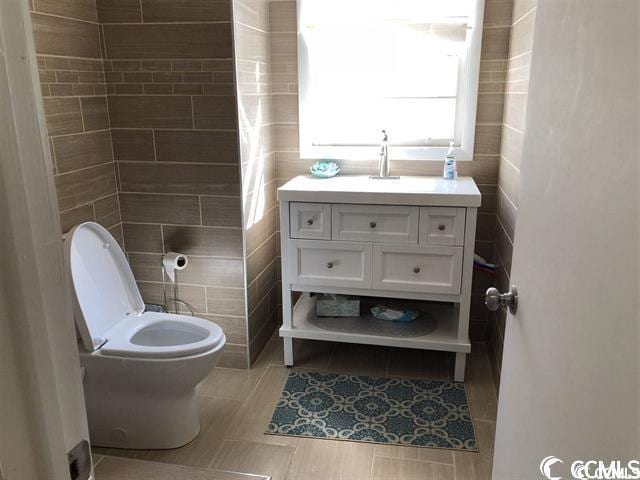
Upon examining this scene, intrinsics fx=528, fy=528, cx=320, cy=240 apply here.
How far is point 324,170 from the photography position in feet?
9.05

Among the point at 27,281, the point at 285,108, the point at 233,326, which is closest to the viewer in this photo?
the point at 27,281

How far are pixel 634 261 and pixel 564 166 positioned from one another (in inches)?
11.4

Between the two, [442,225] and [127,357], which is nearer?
[127,357]

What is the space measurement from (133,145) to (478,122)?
1700 millimetres

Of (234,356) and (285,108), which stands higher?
(285,108)

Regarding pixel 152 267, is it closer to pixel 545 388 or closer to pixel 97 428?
pixel 97 428

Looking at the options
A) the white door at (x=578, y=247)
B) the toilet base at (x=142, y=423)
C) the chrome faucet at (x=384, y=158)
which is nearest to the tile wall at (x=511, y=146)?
the chrome faucet at (x=384, y=158)

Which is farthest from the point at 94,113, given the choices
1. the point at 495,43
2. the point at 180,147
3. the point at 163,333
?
the point at 495,43

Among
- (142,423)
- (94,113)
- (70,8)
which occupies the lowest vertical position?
(142,423)

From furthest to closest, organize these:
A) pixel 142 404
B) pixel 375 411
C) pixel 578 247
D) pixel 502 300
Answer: pixel 375 411 < pixel 142 404 < pixel 502 300 < pixel 578 247

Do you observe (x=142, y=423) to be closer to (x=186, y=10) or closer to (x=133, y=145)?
(x=133, y=145)

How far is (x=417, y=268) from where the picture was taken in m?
2.40

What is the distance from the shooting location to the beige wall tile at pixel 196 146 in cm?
240

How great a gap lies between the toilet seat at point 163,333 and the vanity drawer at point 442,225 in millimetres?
988
